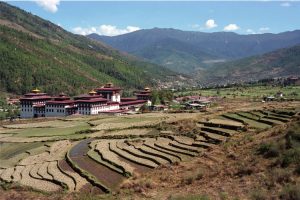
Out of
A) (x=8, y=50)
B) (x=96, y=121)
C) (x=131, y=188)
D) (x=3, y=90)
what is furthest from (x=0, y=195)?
(x=8, y=50)

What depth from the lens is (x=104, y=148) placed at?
5419 cm

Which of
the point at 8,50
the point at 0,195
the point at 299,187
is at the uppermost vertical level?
the point at 8,50

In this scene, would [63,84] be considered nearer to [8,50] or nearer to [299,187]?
[8,50]

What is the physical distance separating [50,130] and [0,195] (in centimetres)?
3974

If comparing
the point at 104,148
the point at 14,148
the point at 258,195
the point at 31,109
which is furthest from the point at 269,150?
the point at 31,109

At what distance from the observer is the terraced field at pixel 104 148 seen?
Answer: 4130 centimetres

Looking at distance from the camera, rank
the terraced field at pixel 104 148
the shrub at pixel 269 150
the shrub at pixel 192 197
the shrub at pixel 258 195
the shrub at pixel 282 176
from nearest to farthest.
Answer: the shrub at pixel 258 195
the shrub at pixel 192 197
the shrub at pixel 282 176
the shrub at pixel 269 150
the terraced field at pixel 104 148

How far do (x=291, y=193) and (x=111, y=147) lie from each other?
102 feet

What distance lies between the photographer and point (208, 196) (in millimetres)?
29922

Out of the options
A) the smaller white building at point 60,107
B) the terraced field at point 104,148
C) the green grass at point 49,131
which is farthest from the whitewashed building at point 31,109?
the terraced field at point 104,148

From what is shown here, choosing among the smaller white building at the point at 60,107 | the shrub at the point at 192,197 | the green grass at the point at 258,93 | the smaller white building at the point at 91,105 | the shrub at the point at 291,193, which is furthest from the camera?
the green grass at the point at 258,93

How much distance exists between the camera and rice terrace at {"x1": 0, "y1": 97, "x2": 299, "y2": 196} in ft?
134

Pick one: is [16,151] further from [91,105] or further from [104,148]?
[91,105]

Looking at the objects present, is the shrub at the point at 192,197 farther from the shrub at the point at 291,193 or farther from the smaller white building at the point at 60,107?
the smaller white building at the point at 60,107
